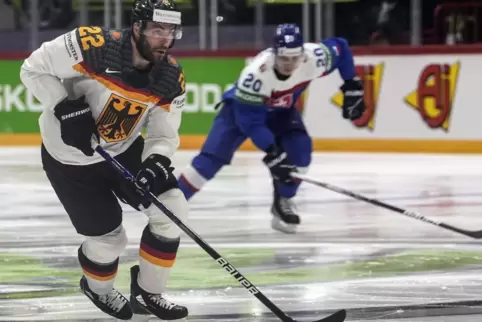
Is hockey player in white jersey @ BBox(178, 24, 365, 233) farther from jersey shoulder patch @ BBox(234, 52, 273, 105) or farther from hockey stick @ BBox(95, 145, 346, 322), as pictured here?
hockey stick @ BBox(95, 145, 346, 322)

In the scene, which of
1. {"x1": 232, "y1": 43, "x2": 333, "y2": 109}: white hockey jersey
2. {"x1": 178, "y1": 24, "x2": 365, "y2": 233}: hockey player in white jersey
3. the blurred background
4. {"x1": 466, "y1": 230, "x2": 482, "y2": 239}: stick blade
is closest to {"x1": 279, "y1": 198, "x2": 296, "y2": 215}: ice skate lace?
{"x1": 178, "y1": 24, "x2": 365, "y2": 233}: hockey player in white jersey

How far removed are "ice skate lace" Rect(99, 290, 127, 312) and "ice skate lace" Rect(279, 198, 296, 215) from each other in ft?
6.28

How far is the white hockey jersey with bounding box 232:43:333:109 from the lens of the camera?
4672 mm

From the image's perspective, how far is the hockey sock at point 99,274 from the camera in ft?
9.75

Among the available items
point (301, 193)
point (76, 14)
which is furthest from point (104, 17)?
point (301, 193)

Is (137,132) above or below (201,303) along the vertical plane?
above

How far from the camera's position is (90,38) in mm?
2867

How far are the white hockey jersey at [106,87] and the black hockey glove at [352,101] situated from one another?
6.68ft

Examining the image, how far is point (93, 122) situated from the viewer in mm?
2846

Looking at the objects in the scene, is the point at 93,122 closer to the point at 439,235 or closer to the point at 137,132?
the point at 137,132

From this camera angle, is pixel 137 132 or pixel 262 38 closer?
pixel 137 132

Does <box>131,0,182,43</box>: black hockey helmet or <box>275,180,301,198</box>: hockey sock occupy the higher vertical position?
<box>131,0,182,43</box>: black hockey helmet

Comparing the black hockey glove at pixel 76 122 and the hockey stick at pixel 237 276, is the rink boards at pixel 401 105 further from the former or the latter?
the black hockey glove at pixel 76 122

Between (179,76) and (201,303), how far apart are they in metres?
0.73
